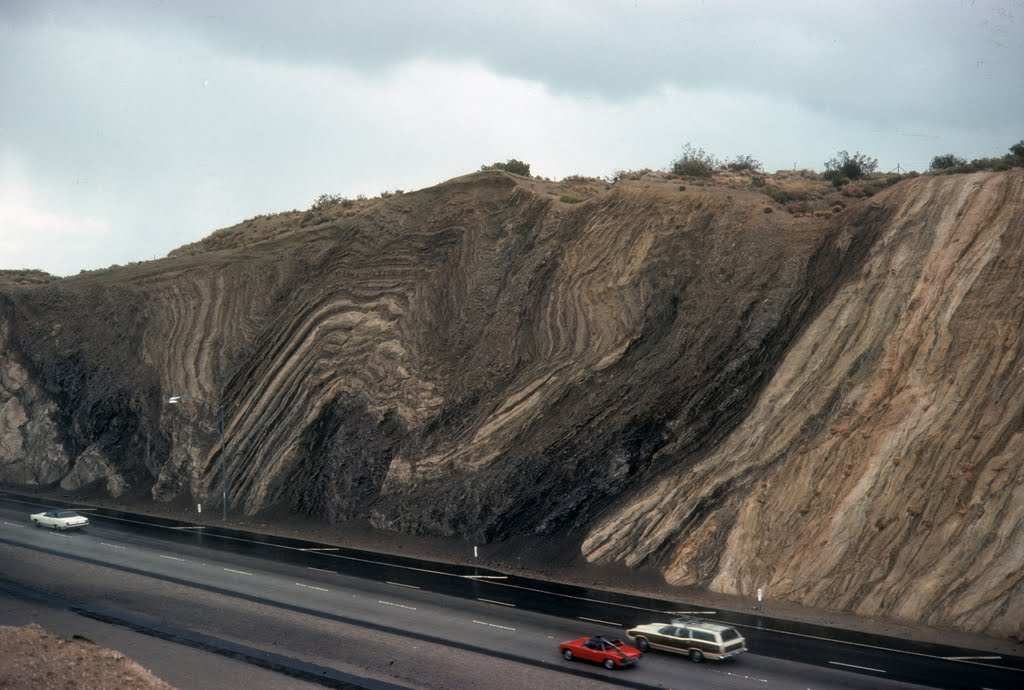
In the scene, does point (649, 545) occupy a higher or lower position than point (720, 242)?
lower

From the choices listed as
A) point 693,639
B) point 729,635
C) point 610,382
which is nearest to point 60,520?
point 610,382

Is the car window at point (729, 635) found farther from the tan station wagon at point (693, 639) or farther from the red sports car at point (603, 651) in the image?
the red sports car at point (603, 651)

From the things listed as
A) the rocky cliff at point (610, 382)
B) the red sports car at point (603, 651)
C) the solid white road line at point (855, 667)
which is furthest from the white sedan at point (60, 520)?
the solid white road line at point (855, 667)

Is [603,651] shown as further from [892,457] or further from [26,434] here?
[26,434]

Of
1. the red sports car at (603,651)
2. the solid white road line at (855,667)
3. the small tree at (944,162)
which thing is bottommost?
the solid white road line at (855,667)

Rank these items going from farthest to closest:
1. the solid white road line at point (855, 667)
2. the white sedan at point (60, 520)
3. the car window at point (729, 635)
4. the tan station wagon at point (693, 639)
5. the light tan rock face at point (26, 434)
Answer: the light tan rock face at point (26, 434)
the white sedan at point (60, 520)
the car window at point (729, 635)
the tan station wagon at point (693, 639)
the solid white road line at point (855, 667)

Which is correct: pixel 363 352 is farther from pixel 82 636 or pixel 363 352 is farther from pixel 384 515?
pixel 82 636

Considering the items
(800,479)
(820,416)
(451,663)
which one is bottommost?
(451,663)

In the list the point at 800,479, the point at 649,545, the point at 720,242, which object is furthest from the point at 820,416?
the point at 720,242
